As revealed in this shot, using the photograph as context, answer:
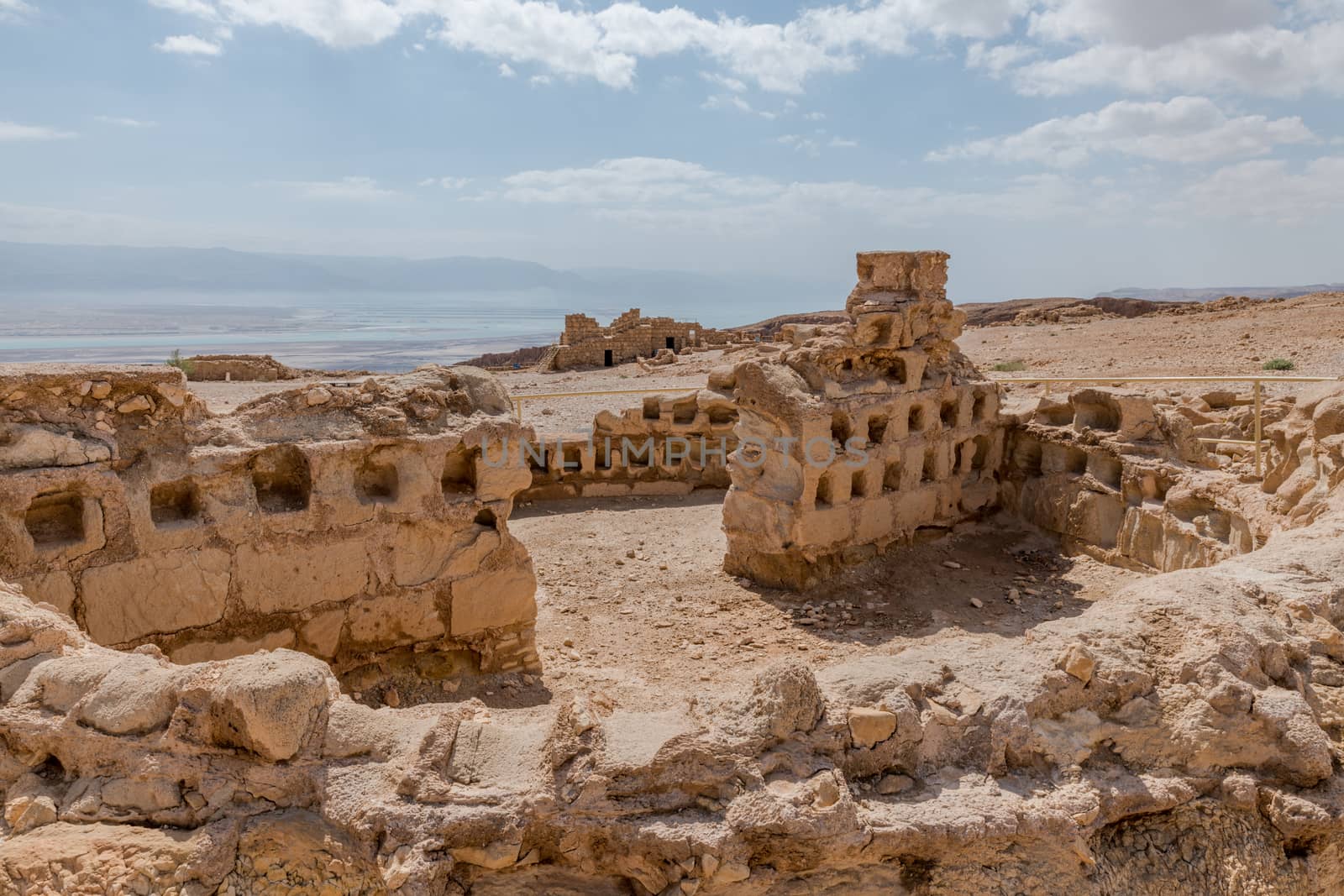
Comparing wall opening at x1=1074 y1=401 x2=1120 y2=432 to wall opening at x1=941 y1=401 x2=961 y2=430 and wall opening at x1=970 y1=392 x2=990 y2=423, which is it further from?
wall opening at x1=941 y1=401 x2=961 y2=430

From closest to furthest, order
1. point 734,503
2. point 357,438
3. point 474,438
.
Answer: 1. point 357,438
2. point 474,438
3. point 734,503

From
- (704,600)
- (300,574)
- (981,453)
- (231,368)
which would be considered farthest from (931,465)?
(231,368)

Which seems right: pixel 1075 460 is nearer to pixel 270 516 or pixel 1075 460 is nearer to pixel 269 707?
pixel 270 516

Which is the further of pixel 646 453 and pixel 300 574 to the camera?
pixel 646 453

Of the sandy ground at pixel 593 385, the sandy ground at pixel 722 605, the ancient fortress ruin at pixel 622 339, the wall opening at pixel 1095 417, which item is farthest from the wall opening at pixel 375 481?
the ancient fortress ruin at pixel 622 339

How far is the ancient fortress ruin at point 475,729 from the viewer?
2.76 meters

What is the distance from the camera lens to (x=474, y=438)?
5.57 meters

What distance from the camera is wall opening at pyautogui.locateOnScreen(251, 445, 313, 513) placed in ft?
16.6

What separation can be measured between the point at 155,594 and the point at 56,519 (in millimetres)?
620

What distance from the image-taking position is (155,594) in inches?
185

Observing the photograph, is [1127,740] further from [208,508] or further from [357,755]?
[208,508]

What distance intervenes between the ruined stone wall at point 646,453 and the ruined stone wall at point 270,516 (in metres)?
5.30

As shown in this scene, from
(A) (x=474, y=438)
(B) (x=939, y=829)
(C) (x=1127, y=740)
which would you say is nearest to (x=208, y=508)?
(A) (x=474, y=438)

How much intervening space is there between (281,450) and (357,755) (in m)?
2.66
